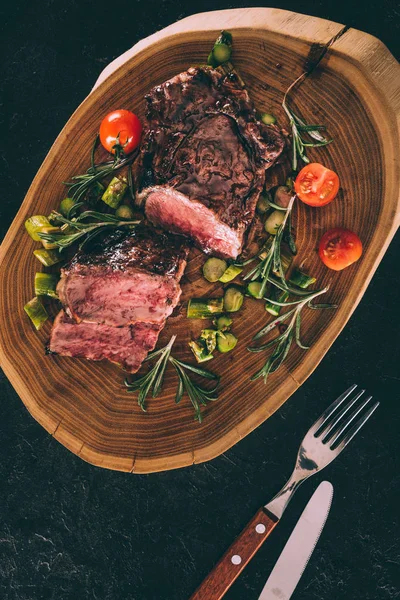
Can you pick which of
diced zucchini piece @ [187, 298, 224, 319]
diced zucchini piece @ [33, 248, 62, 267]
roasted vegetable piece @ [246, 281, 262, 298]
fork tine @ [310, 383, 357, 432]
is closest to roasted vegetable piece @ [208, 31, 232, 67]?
roasted vegetable piece @ [246, 281, 262, 298]

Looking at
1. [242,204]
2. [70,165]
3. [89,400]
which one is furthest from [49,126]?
[89,400]

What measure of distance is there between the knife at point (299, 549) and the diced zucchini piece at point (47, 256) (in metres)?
2.62

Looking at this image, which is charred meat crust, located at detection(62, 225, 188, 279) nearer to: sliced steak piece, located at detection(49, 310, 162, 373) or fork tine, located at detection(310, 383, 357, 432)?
sliced steak piece, located at detection(49, 310, 162, 373)

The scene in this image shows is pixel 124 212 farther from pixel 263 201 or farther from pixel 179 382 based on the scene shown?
pixel 179 382

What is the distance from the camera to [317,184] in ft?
10.4

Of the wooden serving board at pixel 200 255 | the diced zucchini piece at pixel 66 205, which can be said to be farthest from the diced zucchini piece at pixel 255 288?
the diced zucchini piece at pixel 66 205

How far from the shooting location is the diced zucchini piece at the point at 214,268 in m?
3.37

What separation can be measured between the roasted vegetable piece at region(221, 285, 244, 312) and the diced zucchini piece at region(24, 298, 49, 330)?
1.35 meters

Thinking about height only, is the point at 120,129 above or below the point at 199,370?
above

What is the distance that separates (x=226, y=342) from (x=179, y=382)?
442 millimetres

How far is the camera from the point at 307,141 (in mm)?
3373

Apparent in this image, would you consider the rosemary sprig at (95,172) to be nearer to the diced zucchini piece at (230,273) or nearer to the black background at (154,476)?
the black background at (154,476)

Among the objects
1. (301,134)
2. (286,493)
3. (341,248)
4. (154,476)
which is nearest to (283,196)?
(301,134)

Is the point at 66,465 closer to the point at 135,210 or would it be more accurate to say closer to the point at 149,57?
the point at 135,210
